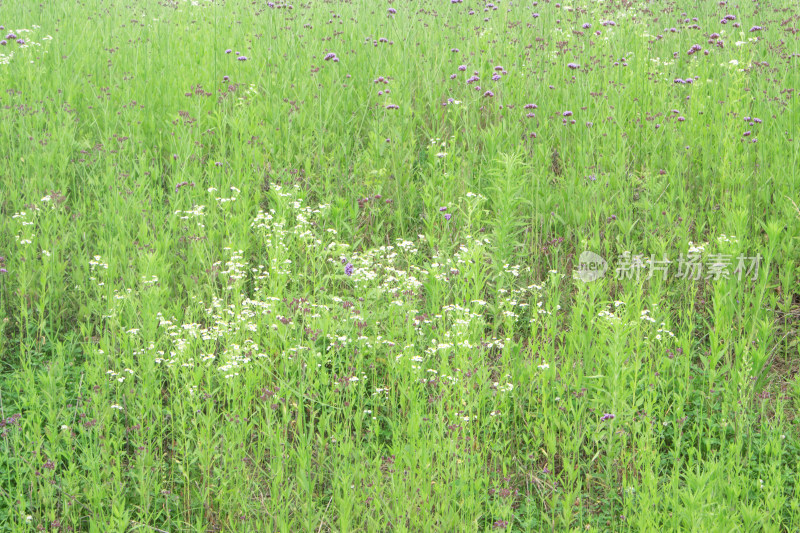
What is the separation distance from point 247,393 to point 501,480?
120 centimetres

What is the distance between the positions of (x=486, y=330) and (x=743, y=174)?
191cm

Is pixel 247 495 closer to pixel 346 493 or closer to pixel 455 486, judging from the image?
pixel 346 493

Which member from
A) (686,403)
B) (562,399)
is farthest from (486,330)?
(686,403)

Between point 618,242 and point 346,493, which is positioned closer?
point 346,493

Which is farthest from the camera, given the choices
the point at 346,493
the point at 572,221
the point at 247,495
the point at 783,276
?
the point at 572,221

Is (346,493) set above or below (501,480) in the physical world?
above

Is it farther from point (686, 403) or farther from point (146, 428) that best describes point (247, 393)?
point (686, 403)

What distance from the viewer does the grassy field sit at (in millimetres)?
2920

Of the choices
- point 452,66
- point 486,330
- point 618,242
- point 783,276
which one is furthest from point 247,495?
point 452,66

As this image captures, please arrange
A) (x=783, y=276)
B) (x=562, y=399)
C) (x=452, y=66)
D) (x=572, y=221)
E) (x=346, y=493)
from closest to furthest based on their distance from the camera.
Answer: (x=346, y=493), (x=562, y=399), (x=783, y=276), (x=572, y=221), (x=452, y=66)

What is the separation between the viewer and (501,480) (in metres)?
3.06

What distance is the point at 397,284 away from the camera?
4.16 m

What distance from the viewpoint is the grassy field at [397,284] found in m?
2.92

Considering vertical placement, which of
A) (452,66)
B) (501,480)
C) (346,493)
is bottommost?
(501,480)
